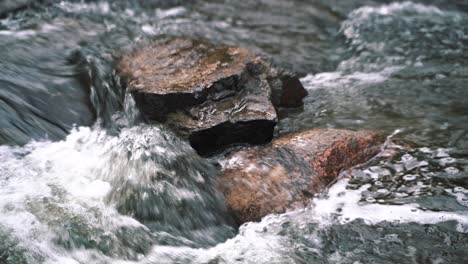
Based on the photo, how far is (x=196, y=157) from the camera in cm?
482

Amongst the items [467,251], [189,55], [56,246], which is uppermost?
[189,55]

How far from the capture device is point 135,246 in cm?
392

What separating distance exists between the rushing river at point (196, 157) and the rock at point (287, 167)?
0.12 metres

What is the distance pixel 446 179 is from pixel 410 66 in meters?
3.17

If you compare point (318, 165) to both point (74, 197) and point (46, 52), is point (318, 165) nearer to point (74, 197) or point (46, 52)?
point (74, 197)

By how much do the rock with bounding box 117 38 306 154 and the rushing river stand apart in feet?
0.89

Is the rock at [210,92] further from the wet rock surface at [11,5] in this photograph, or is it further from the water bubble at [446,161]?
the wet rock surface at [11,5]

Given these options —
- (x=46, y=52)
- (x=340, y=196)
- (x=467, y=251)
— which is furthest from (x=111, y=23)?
(x=467, y=251)

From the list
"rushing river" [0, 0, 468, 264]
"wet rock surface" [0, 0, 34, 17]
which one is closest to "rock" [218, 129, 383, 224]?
"rushing river" [0, 0, 468, 264]

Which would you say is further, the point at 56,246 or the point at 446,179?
the point at 446,179

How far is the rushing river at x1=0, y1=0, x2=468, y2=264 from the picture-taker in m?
3.94

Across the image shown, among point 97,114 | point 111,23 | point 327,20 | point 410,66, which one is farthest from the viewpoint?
point 327,20

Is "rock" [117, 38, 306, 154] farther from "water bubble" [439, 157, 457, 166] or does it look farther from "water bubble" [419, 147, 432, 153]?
"water bubble" [439, 157, 457, 166]

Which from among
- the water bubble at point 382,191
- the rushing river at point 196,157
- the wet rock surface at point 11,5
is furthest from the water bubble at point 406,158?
the wet rock surface at point 11,5
